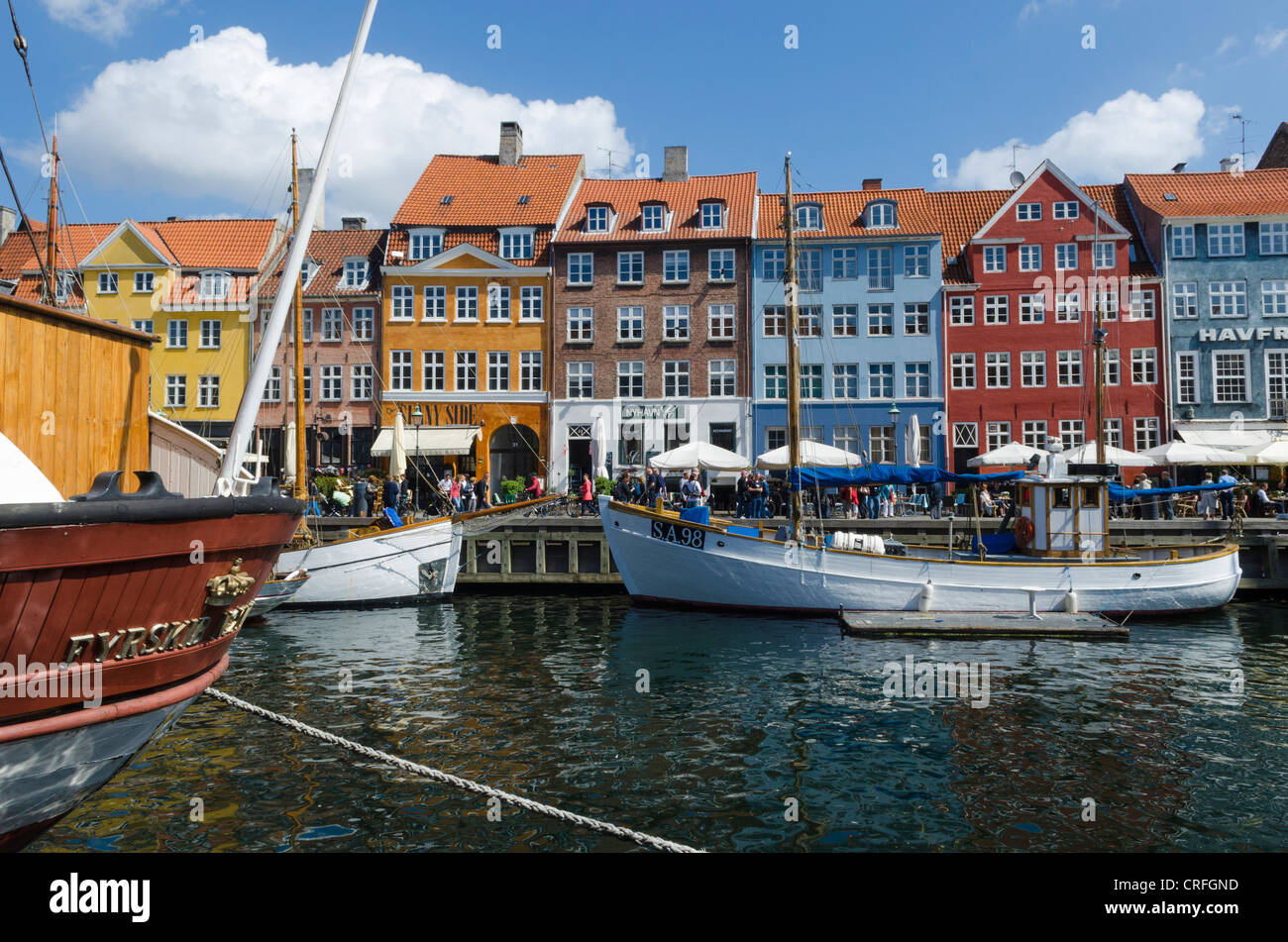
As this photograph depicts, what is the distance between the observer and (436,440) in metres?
40.4

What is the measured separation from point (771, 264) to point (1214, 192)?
19741 mm

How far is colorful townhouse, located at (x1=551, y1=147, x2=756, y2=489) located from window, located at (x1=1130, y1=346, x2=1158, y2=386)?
16.3m

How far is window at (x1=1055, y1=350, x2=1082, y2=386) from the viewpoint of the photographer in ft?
132

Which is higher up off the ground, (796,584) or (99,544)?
(99,544)

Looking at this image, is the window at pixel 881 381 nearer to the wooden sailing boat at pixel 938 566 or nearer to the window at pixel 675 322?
the window at pixel 675 322

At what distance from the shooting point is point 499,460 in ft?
137

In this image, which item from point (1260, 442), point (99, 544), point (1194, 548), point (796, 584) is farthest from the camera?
point (1260, 442)

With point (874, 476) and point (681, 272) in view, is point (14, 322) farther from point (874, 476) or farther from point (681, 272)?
point (681, 272)

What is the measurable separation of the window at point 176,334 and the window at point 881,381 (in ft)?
101

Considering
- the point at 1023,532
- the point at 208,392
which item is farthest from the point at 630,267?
the point at 1023,532
